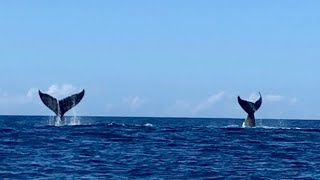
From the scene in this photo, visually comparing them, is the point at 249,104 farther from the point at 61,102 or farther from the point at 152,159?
the point at 152,159

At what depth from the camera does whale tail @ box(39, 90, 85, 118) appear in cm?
4738

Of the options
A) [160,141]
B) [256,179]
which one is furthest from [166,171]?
[160,141]

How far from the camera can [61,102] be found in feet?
159

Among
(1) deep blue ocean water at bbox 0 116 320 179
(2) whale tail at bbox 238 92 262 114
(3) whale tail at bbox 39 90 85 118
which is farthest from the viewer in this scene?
(2) whale tail at bbox 238 92 262 114

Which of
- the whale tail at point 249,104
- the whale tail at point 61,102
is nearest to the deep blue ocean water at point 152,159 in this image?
the whale tail at point 61,102

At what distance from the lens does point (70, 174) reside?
65.9 ft

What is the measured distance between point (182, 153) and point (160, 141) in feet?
22.4

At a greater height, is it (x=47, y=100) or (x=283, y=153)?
(x=47, y=100)

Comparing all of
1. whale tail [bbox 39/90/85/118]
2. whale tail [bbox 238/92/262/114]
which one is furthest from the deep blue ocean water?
whale tail [bbox 238/92/262/114]

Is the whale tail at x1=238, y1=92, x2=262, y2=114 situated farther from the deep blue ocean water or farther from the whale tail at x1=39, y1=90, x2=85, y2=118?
the deep blue ocean water

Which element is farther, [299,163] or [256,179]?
[299,163]

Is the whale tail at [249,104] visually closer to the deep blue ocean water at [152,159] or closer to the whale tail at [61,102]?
the whale tail at [61,102]

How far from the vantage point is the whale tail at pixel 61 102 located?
47375 mm

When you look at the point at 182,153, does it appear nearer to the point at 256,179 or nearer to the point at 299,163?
the point at 299,163
